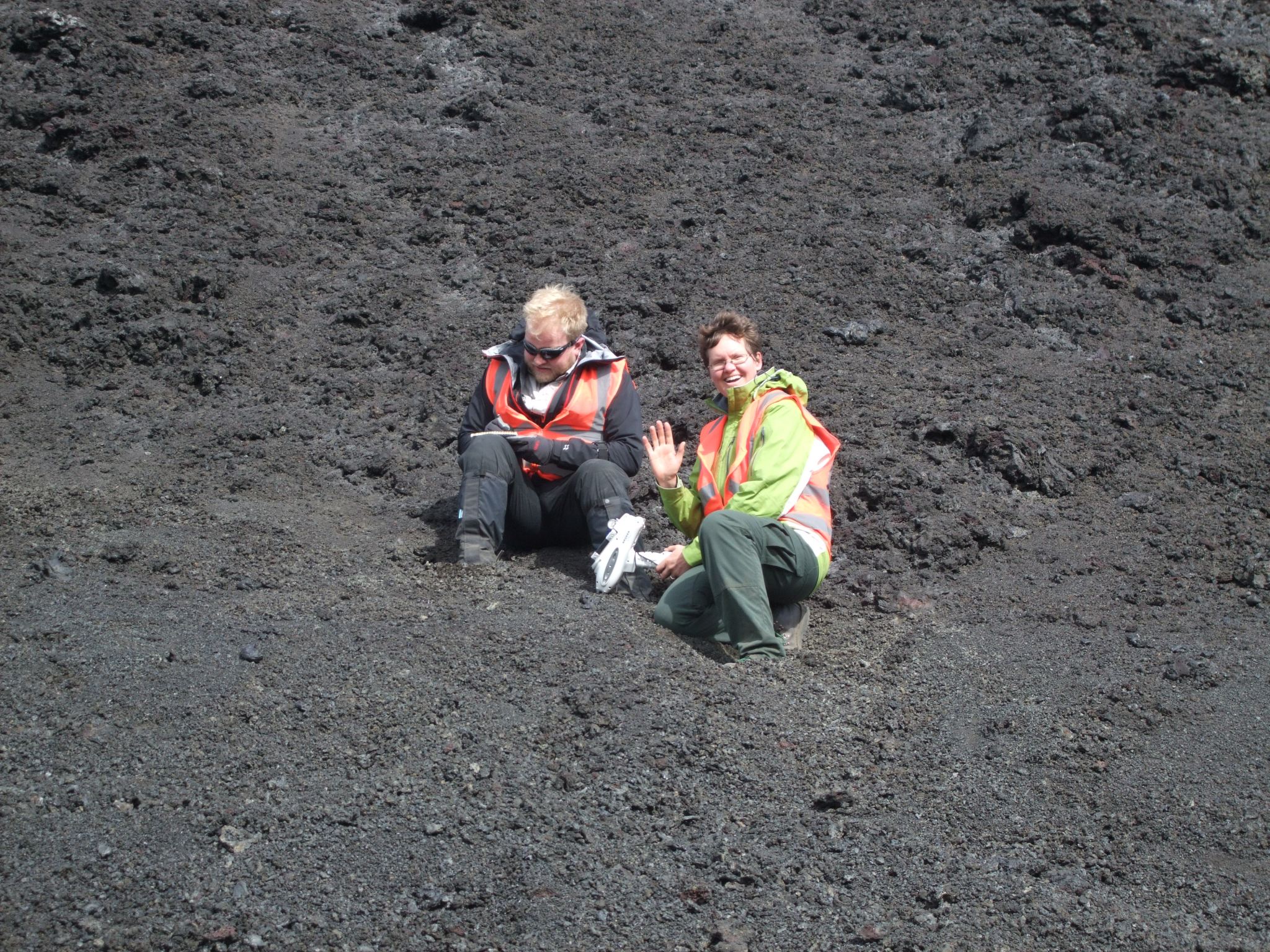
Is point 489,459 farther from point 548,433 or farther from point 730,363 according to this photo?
point 730,363

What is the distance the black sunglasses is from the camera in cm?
514

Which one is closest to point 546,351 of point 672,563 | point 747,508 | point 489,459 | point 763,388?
point 489,459

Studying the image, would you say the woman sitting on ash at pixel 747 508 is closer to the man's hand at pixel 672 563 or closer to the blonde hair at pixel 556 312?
the man's hand at pixel 672 563

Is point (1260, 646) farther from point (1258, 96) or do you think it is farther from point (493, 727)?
point (1258, 96)

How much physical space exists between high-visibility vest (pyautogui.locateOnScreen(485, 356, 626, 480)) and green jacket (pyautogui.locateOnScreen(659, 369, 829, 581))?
64 cm

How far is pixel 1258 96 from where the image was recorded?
934 cm

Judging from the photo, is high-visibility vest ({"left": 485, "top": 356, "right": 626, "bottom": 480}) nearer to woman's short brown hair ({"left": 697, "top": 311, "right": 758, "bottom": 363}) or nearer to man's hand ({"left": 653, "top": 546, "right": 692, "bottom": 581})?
woman's short brown hair ({"left": 697, "top": 311, "right": 758, "bottom": 363})

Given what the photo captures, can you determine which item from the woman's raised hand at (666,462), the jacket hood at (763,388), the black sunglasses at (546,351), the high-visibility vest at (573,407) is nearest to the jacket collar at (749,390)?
the jacket hood at (763,388)

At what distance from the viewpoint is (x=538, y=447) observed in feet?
17.0

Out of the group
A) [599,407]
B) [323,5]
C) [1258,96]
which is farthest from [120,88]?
[1258,96]

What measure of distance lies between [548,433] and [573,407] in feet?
0.57

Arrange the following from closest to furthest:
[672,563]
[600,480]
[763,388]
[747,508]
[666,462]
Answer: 1. [747,508]
2. [672,563]
3. [763,388]
4. [666,462]
5. [600,480]

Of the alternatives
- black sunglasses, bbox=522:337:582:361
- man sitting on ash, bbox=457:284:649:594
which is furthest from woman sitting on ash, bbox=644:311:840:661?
black sunglasses, bbox=522:337:582:361

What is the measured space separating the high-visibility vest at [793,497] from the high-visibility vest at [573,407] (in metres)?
0.74
